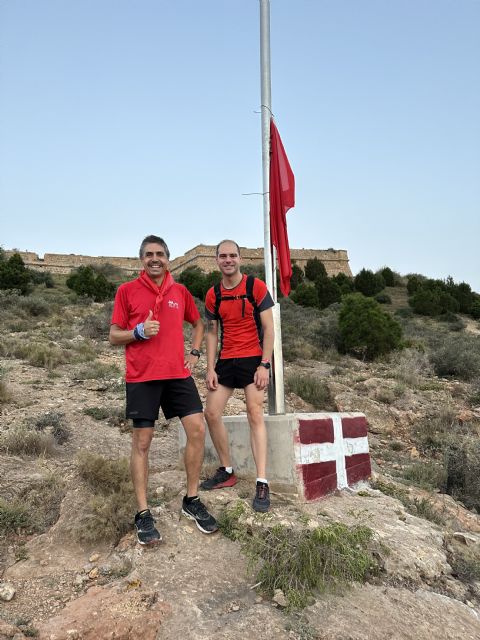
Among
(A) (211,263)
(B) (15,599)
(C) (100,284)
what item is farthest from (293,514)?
(A) (211,263)

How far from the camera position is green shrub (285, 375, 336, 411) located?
31.0ft

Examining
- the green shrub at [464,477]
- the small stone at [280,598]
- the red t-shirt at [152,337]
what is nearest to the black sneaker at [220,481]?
the red t-shirt at [152,337]

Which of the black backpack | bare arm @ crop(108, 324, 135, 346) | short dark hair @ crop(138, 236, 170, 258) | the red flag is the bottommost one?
bare arm @ crop(108, 324, 135, 346)

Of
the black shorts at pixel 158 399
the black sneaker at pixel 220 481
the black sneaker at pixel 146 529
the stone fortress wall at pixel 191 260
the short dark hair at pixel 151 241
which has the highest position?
the stone fortress wall at pixel 191 260

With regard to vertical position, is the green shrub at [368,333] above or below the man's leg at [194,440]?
above

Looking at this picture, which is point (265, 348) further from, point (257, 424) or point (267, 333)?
point (257, 424)

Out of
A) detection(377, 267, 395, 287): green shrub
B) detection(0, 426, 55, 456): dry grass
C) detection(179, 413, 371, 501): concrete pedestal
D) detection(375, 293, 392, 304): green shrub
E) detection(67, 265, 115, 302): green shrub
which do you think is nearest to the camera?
detection(179, 413, 371, 501): concrete pedestal

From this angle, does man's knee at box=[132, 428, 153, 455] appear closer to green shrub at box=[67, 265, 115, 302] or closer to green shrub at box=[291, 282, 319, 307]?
green shrub at box=[67, 265, 115, 302]

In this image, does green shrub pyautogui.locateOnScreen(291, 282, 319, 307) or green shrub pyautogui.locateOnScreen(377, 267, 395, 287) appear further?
green shrub pyautogui.locateOnScreen(377, 267, 395, 287)

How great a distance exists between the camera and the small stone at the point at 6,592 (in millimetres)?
2717

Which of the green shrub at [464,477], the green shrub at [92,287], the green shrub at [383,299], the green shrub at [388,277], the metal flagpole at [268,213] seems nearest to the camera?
the metal flagpole at [268,213]

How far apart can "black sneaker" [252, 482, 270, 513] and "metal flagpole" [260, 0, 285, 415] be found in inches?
37.2

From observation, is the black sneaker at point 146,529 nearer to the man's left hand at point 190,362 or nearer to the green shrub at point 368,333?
the man's left hand at point 190,362

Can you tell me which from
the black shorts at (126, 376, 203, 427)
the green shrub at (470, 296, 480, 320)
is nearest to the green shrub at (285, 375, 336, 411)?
the black shorts at (126, 376, 203, 427)
